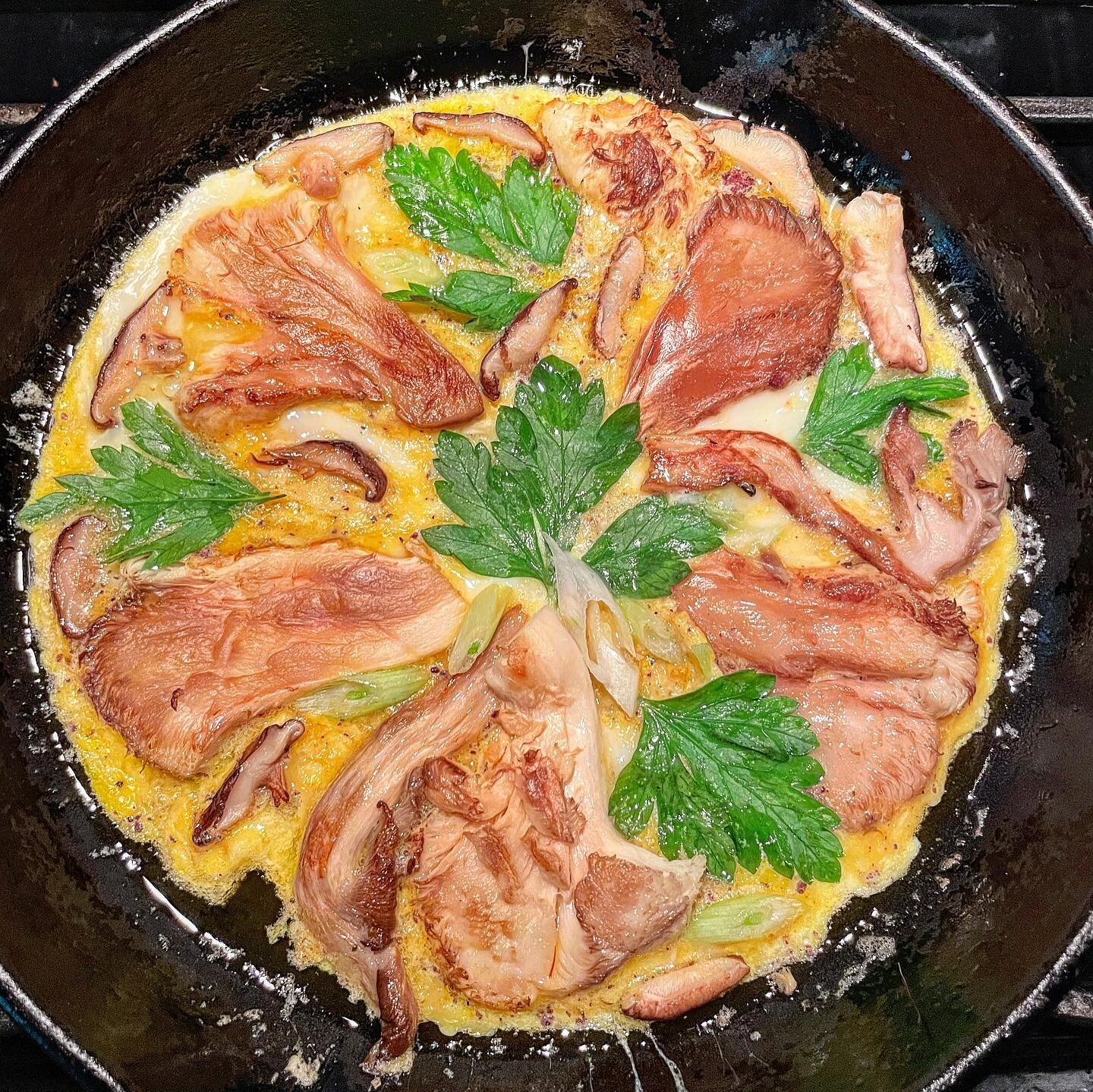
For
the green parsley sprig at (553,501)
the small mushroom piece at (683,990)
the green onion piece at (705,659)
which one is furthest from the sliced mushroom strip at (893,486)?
the small mushroom piece at (683,990)

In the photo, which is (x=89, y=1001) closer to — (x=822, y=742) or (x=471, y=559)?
(x=471, y=559)

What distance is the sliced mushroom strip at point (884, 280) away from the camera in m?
2.57

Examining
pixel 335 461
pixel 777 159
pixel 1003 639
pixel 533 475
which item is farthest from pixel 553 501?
pixel 1003 639

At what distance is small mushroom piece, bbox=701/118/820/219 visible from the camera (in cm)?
267

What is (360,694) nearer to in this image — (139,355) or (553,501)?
(553,501)

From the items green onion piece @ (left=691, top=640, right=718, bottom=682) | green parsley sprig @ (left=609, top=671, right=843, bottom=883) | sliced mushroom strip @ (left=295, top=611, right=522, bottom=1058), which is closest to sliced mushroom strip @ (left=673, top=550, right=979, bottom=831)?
green onion piece @ (left=691, top=640, right=718, bottom=682)

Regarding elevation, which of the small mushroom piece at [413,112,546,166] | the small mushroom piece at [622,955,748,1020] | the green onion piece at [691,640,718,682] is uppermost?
the small mushroom piece at [413,112,546,166]

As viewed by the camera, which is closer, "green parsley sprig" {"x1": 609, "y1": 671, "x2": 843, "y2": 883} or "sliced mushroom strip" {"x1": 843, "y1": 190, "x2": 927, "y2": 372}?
"green parsley sprig" {"x1": 609, "y1": 671, "x2": 843, "y2": 883}

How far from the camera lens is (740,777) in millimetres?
2246

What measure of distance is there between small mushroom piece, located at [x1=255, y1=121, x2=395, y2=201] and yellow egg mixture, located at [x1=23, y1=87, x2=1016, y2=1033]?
0.14 ft

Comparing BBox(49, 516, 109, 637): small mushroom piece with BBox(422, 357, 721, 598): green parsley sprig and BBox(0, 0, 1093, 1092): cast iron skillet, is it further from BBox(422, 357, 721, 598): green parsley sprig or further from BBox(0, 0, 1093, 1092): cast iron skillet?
BBox(422, 357, 721, 598): green parsley sprig

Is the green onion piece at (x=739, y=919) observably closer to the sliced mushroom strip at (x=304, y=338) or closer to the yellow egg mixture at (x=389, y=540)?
the yellow egg mixture at (x=389, y=540)

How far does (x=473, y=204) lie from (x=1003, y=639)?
2.10 metres

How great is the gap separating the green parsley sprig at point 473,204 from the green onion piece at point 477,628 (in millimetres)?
1029
